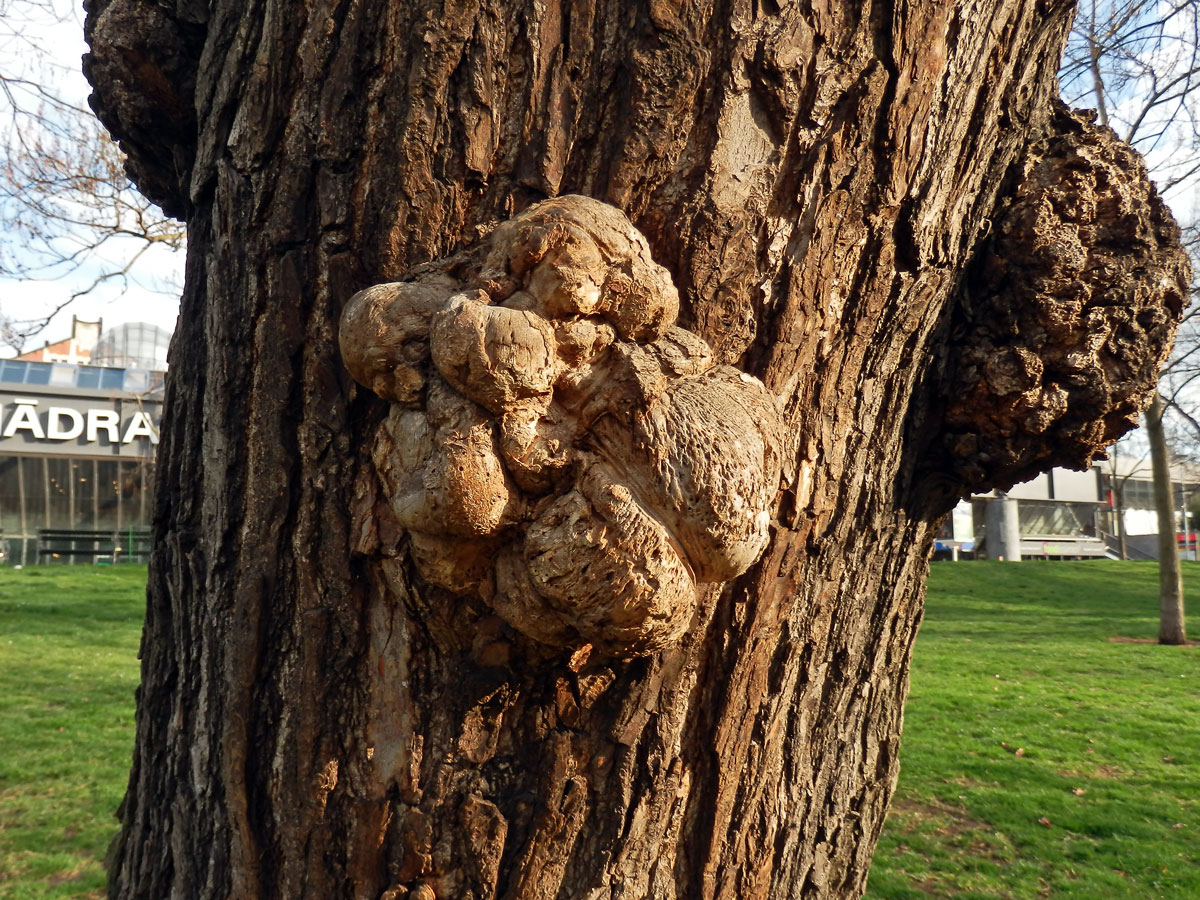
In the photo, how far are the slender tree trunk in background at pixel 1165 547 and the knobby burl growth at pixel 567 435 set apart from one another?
14.5 metres

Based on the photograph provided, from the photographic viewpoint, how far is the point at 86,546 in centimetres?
2100

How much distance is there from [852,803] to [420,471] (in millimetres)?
1134

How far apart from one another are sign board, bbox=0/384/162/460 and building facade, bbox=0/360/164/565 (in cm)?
2

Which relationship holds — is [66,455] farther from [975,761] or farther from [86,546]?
[975,761]

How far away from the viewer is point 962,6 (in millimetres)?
1584

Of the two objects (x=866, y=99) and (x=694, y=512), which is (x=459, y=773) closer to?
(x=694, y=512)

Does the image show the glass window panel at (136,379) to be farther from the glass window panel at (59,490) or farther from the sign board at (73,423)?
the glass window panel at (59,490)

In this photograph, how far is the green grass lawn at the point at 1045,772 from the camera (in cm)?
526

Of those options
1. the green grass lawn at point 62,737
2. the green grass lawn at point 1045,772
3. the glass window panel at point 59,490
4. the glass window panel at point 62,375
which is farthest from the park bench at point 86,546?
the green grass lawn at point 1045,772

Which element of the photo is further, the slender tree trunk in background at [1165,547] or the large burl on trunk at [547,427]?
the slender tree trunk in background at [1165,547]

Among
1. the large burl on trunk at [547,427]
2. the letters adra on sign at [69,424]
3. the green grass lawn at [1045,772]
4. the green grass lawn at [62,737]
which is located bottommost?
the green grass lawn at [1045,772]

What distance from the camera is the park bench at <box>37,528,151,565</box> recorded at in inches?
808

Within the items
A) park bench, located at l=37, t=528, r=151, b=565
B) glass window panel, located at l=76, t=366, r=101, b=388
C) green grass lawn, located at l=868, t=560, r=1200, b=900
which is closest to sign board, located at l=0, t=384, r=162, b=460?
glass window panel, located at l=76, t=366, r=101, b=388

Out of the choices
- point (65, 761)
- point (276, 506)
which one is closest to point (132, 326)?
point (65, 761)
